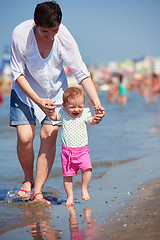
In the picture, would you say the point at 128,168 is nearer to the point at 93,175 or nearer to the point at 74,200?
the point at 93,175

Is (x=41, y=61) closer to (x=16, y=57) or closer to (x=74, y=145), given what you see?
(x=16, y=57)

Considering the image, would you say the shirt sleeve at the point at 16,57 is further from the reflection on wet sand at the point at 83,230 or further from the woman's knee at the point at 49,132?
the reflection on wet sand at the point at 83,230

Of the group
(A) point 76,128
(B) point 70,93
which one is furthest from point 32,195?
(B) point 70,93

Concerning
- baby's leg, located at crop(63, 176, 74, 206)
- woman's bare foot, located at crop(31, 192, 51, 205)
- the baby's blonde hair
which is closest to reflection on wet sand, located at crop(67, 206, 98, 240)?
baby's leg, located at crop(63, 176, 74, 206)

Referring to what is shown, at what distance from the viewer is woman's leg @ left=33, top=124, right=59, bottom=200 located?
4.01m

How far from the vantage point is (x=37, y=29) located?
3676mm

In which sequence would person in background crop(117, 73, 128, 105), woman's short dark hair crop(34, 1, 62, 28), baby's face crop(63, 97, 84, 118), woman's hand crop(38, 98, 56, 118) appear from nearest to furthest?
1. woman's short dark hair crop(34, 1, 62, 28)
2. woman's hand crop(38, 98, 56, 118)
3. baby's face crop(63, 97, 84, 118)
4. person in background crop(117, 73, 128, 105)

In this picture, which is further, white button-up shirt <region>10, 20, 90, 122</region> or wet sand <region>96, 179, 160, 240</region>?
white button-up shirt <region>10, 20, 90, 122</region>

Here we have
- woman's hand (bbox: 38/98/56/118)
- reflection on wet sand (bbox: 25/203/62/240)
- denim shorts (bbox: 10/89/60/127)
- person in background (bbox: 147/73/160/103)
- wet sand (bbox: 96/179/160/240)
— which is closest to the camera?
wet sand (bbox: 96/179/160/240)

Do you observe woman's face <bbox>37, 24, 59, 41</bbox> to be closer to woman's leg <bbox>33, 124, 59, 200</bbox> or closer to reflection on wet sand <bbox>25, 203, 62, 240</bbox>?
woman's leg <bbox>33, 124, 59, 200</bbox>

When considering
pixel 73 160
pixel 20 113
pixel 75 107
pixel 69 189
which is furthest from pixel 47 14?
pixel 69 189

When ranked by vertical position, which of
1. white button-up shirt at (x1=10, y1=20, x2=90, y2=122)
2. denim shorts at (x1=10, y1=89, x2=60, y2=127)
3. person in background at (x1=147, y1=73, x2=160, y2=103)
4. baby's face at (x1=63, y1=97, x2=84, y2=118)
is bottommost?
person in background at (x1=147, y1=73, x2=160, y2=103)

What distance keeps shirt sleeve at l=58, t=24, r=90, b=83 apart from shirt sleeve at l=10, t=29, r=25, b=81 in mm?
369

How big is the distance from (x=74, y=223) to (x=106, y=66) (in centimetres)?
18174
